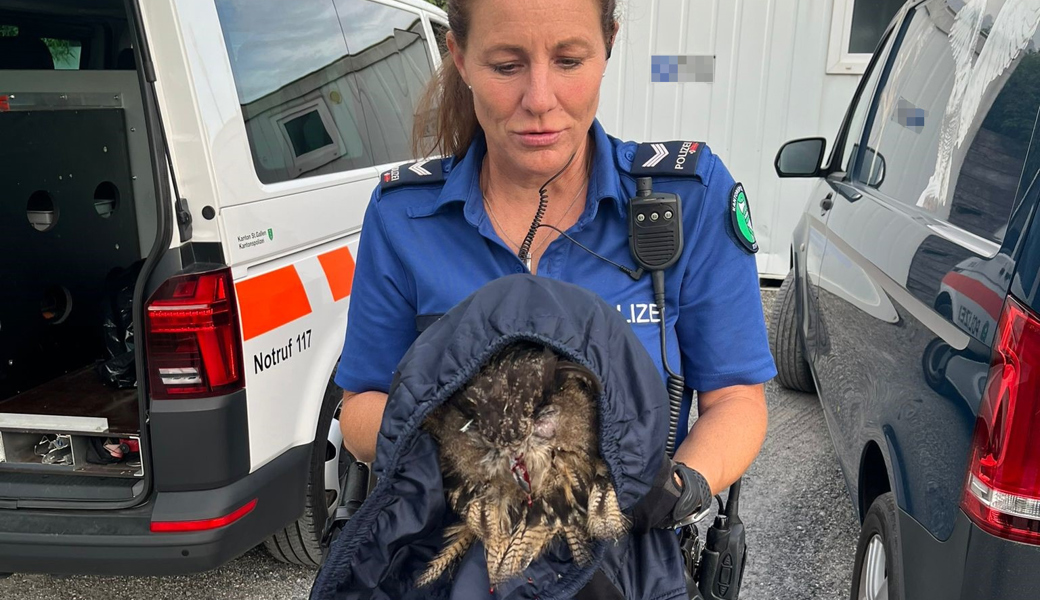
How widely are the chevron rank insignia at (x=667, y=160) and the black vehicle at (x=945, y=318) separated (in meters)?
0.70

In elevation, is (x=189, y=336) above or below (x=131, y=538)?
above

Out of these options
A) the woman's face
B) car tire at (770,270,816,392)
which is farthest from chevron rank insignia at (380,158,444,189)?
car tire at (770,270,816,392)

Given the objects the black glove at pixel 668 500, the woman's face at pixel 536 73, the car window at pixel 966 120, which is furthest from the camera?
the car window at pixel 966 120

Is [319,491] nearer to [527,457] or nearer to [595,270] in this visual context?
[595,270]

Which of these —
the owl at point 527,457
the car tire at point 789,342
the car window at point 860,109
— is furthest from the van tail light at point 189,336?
the car tire at point 789,342

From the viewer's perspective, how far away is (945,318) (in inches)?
78.0

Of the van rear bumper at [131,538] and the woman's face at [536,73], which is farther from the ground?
the woman's face at [536,73]

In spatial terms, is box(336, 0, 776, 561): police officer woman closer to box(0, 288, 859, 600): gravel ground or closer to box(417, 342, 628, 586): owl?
box(417, 342, 628, 586): owl

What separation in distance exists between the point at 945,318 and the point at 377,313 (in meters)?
1.31

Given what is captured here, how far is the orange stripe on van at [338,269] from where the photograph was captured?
3141 millimetres

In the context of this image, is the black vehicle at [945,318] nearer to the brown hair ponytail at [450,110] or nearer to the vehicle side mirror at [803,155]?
the vehicle side mirror at [803,155]

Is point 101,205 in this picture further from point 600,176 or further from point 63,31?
point 600,176

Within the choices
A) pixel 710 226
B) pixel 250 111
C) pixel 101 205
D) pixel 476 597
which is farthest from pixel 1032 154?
pixel 101 205

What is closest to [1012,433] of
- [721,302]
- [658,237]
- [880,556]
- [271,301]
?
[721,302]
